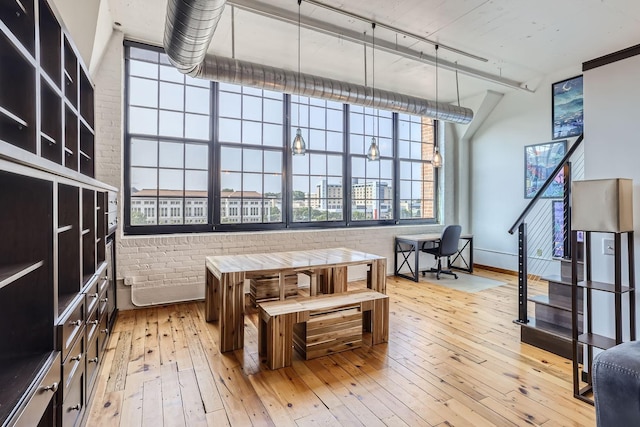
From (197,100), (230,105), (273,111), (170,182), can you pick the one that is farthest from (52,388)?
(273,111)

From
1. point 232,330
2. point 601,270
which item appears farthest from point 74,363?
point 601,270

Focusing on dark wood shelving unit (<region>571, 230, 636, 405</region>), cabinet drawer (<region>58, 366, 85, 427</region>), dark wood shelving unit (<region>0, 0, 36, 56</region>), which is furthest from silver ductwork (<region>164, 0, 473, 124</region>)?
dark wood shelving unit (<region>571, 230, 636, 405</region>)

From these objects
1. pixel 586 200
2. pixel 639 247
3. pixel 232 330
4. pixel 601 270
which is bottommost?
pixel 232 330

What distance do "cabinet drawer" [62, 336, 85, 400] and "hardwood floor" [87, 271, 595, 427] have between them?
442 mm

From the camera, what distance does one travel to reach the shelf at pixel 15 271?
1.12 meters

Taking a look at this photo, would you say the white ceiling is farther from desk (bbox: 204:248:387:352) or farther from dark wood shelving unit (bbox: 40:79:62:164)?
desk (bbox: 204:248:387:352)

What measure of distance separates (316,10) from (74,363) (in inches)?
139

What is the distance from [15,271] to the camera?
4.11 ft

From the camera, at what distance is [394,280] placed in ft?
18.7

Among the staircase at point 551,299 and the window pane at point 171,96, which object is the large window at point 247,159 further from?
the staircase at point 551,299

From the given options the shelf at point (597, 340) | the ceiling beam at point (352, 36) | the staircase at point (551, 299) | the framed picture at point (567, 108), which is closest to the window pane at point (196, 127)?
the ceiling beam at point (352, 36)

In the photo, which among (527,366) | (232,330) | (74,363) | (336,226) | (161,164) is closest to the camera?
(74,363)

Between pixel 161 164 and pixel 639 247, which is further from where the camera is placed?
pixel 161 164

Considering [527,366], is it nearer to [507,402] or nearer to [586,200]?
[507,402]
